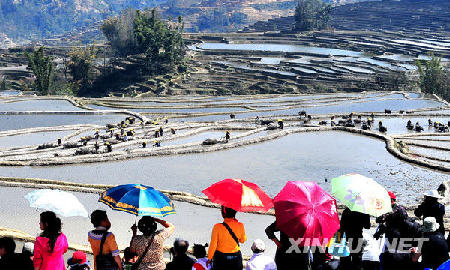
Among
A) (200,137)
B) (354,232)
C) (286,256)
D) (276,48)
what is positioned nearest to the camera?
(286,256)

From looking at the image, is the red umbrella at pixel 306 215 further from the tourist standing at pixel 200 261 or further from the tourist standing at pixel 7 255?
the tourist standing at pixel 7 255

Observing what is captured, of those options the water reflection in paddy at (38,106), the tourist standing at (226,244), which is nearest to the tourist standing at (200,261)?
the tourist standing at (226,244)

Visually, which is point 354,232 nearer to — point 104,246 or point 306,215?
point 306,215

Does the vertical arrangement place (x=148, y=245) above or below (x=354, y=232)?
above

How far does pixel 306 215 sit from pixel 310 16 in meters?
108

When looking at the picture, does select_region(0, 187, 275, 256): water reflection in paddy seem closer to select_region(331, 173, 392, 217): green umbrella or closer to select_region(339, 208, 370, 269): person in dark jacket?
select_region(339, 208, 370, 269): person in dark jacket

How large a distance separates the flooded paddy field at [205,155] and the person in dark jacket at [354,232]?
17.0 ft

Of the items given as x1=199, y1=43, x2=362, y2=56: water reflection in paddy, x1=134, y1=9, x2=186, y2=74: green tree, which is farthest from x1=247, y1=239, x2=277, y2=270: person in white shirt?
x1=199, y1=43, x2=362, y2=56: water reflection in paddy

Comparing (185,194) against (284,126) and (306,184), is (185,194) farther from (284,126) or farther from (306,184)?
(284,126)

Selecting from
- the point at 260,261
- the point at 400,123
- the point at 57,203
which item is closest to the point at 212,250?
the point at 260,261

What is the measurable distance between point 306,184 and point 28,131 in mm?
32078

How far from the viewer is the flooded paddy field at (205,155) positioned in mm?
19508

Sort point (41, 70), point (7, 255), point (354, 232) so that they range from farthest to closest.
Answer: point (41, 70) < point (354, 232) < point (7, 255)

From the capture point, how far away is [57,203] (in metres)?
8.37
